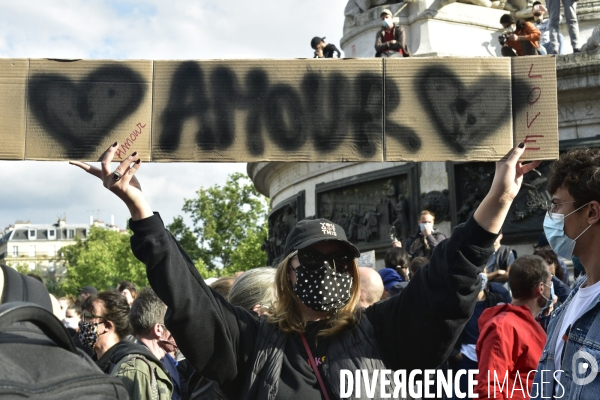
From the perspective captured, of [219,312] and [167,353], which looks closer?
[219,312]

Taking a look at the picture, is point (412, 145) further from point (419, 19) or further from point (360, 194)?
point (419, 19)

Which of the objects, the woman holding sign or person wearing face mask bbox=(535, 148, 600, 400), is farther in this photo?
the woman holding sign

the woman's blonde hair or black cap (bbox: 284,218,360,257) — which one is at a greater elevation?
black cap (bbox: 284,218,360,257)

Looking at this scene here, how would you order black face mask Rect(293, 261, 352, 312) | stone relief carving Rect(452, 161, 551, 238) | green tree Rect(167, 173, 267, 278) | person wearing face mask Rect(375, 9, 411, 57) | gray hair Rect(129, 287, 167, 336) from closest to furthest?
black face mask Rect(293, 261, 352, 312) < gray hair Rect(129, 287, 167, 336) < stone relief carving Rect(452, 161, 551, 238) < person wearing face mask Rect(375, 9, 411, 57) < green tree Rect(167, 173, 267, 278)

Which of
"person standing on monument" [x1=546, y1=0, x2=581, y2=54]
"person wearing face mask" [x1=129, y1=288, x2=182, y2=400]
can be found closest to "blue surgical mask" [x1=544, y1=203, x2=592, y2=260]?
"person wearing face mask" [x1=129, y1=288, x2=182, y2=400]

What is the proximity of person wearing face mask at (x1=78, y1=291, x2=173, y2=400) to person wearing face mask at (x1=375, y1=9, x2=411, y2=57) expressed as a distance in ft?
25.3

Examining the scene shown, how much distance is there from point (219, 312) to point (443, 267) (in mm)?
802

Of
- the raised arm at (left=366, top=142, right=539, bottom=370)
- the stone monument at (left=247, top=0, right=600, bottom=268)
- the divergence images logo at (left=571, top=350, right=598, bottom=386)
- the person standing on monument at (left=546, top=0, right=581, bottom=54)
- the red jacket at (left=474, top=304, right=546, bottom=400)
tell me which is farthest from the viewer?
the person standing on monument at (left=546, top=0, right=581, bottom=54)

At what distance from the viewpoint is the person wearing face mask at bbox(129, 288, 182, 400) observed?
4.95 m

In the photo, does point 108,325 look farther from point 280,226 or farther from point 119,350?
point 280,226

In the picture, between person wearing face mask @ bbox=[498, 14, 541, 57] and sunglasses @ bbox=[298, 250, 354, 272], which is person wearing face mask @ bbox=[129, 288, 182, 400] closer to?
sunglasses @ bbox=[298, 250, 354, 272]

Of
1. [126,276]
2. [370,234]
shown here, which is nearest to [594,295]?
[370,234]

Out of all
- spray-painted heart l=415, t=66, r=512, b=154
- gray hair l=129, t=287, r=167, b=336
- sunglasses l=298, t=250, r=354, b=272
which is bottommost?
gray hair l=129, t=287, r=167, b=336

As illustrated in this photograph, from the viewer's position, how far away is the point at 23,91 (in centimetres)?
353
